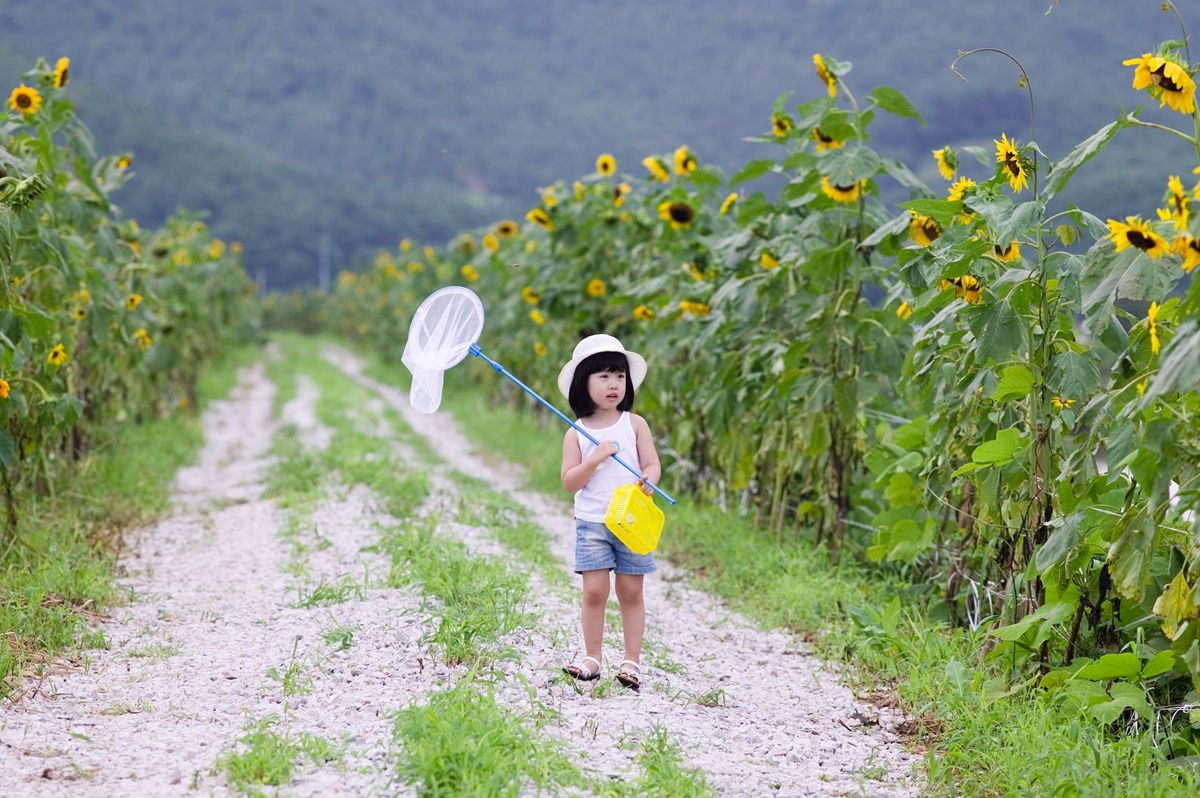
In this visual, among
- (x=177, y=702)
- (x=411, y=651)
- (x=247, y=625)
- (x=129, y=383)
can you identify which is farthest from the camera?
(x=129, y=383)

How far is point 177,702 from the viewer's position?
367 centimetres

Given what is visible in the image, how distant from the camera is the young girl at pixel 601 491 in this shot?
12.4ft

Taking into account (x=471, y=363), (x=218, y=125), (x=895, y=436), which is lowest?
(x=471, y=363)

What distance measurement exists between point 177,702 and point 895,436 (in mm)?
2795

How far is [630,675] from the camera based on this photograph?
378cm

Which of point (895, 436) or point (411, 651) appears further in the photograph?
point (895, 436)

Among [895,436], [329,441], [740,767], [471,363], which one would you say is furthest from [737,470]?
[471,363]

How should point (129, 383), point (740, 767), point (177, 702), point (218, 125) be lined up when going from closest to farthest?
1. point (740, 767)
2. point (177, 702)
3. point (129, 383)
4. point (218, 125)

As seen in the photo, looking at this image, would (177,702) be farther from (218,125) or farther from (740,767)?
(218,125)

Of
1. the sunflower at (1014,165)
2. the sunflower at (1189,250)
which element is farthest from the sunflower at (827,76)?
the sunflower at (1189,250)

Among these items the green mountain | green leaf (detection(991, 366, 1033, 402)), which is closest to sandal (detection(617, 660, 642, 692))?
green leaf (detection(991, 366, 1033, 402))

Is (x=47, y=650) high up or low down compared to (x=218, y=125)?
down

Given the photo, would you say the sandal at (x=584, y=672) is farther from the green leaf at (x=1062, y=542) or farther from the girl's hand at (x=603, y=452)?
the green leaf at (x=1062, y=542)

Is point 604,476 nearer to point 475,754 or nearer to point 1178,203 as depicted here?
point 475,754
